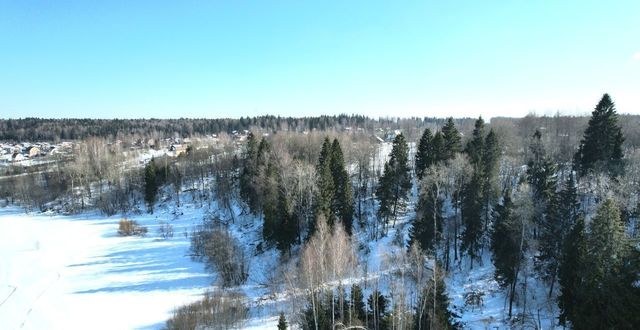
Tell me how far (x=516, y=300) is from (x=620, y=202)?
47.1 ft

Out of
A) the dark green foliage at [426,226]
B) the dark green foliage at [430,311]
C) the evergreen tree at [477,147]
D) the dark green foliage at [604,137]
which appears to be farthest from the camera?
the evergreen tree at [477,147]

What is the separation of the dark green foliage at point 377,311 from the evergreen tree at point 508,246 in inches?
464

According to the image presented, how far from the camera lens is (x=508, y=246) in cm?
3491

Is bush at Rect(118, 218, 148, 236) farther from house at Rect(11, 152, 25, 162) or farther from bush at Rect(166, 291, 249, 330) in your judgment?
house at Rect(11, 152, 25, 162)

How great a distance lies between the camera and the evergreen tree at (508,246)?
32500 millimetres

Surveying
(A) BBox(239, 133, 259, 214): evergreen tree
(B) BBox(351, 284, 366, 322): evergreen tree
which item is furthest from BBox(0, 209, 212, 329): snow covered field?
(B) BBox(351, 284, 366, 322): evergreen tree

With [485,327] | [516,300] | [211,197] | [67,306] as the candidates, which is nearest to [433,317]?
[485,327]

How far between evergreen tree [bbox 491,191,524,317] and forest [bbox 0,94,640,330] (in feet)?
0.63

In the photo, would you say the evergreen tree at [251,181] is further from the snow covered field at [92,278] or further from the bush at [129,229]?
the bush at [129,229]

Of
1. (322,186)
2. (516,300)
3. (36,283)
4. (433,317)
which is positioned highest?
(322,186)

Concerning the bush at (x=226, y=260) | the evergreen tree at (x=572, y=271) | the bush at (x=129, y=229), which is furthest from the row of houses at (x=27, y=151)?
the evergreen tree at (x=572, y=271)

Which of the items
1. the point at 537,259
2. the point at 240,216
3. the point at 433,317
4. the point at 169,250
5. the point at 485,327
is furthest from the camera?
the point at 240,216

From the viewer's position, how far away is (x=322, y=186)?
45781mm

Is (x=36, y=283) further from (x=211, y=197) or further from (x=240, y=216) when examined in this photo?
(x=211, y=197)
